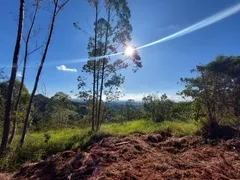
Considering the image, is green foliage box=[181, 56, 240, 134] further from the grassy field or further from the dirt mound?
the dirt mound

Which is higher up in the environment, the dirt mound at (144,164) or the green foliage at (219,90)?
the green foliage at (219,90)

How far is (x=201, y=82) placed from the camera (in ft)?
A: 18.4

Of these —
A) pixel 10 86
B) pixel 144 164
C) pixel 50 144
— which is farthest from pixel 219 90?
pixel 10 86

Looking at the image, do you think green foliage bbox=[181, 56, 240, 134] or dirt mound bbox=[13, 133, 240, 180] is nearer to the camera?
dirt mound bbox=[13, 133, 240, 180]

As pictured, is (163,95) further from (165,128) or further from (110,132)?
(110,132)

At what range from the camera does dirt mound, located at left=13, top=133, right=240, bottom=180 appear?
269 centimetres

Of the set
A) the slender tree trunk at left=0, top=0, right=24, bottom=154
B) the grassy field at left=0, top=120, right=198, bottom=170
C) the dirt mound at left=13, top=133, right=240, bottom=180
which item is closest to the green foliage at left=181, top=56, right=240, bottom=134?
the grassy field at left=0, top=120, right=198, bottom=170

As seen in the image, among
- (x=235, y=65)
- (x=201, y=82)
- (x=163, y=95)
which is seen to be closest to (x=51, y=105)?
(x=163, y=95)

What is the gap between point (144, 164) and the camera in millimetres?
3141

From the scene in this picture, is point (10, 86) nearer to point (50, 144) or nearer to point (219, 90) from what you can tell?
point (50, 144)

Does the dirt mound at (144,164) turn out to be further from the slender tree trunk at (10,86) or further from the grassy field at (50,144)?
the slender tree trunk at (10,86)

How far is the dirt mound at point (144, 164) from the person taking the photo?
2688mm

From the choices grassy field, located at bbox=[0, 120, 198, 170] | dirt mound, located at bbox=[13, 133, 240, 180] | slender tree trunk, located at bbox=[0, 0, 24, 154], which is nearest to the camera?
dirt mound, located at bbox=[13, 133, 240, 180]

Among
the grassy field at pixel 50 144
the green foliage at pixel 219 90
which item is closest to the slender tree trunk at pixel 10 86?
the grassy field at pixel 50 144
